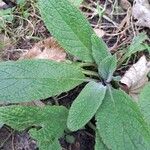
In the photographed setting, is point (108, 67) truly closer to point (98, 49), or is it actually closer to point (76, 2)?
point (98, 49)

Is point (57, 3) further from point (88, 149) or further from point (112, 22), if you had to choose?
point (88, 149)

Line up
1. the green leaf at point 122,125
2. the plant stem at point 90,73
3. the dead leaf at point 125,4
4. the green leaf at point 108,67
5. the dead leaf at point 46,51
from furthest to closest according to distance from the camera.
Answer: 1. the dead leaf at point 125,4
2. the dead leaf at point 46,51
3. the plant stem at point 90,73
4. the green leaf at point 108,67
5. the green leaf at point 122,125

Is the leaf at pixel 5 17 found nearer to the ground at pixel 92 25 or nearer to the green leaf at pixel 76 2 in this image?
the ground at pixel 92 25

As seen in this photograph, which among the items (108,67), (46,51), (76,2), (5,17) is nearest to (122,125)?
(108,67)

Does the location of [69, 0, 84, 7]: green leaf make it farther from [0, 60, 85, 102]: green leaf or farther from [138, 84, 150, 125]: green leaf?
[138, 84, 150, 125]: green leaf

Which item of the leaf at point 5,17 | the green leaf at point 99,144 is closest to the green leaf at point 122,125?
the green leaf at point 99,144

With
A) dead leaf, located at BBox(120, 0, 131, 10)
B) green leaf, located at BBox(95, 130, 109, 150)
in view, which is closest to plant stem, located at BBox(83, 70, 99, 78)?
green leaf, located at BBox(95, 130, 109, 150)
